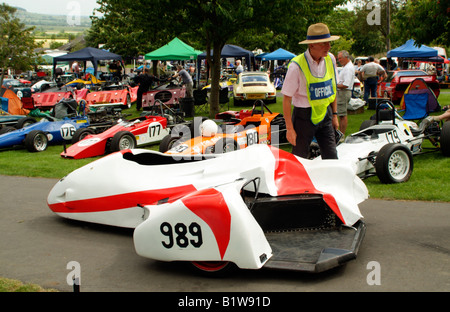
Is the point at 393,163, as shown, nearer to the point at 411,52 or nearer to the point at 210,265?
the point at 210,265

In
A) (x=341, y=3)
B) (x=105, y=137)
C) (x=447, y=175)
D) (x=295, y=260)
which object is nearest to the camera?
(x=295, y=260)

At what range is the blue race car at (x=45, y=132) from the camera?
12164 mm

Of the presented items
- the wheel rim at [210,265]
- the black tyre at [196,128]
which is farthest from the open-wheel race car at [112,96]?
the wheel rim at [210,265]

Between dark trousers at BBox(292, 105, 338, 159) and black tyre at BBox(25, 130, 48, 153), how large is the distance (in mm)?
8400

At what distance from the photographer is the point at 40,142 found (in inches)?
488

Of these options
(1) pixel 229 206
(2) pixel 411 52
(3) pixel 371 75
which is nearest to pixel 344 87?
(1) pixel 229 206

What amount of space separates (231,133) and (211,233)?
226 inches

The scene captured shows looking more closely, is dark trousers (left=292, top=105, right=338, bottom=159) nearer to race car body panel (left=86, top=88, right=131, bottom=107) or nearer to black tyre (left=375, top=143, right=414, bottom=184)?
black tyre (left=375, top=143, right=414, bottom=184)

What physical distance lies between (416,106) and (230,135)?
11.8ft

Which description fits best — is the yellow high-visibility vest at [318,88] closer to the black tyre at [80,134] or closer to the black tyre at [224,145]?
the black tyre at [224,145]

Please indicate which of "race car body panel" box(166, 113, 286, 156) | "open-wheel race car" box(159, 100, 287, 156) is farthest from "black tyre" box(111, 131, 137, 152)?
"race car body panel" box(166, 113, 286, 156)

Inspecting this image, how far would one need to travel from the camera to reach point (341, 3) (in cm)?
1583
